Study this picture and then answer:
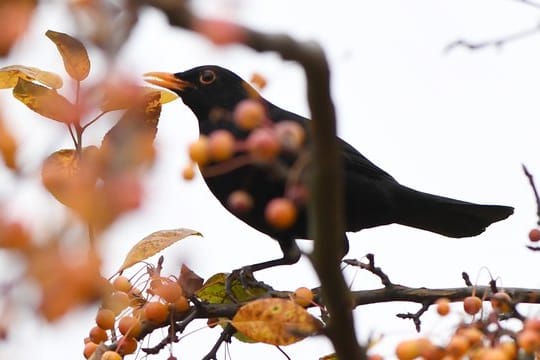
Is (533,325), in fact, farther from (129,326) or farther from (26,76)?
(26,76)

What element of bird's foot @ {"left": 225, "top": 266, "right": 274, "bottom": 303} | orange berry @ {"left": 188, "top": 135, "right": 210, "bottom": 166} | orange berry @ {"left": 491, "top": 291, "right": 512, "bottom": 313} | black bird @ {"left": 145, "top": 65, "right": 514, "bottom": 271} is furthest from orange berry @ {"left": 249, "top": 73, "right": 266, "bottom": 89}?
black bird @ {"left": 145, "top": 65, "right": 514, "bottom": 271}

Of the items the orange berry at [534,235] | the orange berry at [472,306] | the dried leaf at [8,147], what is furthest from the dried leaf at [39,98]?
the orange berry at [534,235]

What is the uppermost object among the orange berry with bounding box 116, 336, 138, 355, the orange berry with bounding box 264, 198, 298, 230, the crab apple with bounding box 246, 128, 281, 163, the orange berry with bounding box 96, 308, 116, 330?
the crab apple with bounding box 246, 128, 281, 163

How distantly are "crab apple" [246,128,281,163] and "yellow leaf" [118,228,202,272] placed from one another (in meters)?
1.48

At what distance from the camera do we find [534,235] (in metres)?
2.95

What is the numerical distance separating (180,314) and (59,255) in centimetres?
163

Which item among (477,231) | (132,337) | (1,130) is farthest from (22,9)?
(477,231)

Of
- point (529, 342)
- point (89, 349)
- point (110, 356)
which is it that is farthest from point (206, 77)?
point (529, 342)

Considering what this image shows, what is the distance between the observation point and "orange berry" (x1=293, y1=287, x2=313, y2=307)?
240 cm

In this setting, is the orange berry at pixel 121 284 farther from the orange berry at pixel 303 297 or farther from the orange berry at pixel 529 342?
the orange berry at pixel 529 342

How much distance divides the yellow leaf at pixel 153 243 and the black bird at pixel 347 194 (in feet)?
4.55

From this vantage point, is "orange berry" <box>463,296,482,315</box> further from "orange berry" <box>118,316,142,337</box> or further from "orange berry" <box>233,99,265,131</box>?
"orange berry" <box>233,99,265,131</box>

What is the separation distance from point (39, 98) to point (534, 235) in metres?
1.49

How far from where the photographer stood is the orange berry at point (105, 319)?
2.53 meters
